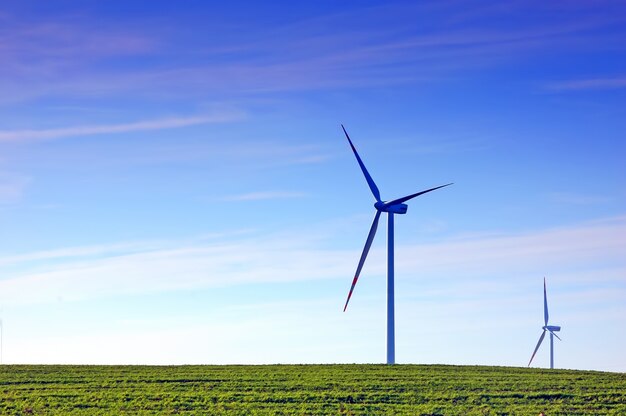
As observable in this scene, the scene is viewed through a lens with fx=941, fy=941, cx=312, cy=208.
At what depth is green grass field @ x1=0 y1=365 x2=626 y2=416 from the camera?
1849 inches

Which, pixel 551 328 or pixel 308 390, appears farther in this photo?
pixel 551 328

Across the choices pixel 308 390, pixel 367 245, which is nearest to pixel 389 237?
pixel 367 245

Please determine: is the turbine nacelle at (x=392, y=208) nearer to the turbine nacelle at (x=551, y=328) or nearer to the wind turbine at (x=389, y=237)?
the wind turbine at (x=389, y=237)

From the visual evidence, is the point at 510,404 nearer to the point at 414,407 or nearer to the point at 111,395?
the point at 414,407

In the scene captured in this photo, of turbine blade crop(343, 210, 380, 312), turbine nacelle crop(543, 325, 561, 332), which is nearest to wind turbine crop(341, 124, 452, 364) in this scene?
turbine blade crop(343, 210, 380, 312)

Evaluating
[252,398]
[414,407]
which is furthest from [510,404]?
[252,398]

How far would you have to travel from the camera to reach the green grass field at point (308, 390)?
154 ft

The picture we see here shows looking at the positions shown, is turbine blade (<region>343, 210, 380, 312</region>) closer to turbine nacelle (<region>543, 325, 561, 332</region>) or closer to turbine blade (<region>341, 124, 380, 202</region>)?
turbine blade (<region>341, 124, 380, 202</region>)

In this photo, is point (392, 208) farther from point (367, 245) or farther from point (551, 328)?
point (551, 328)

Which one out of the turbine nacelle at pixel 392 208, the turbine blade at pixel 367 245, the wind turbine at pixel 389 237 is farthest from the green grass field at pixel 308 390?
the turbine nacelle at pixel 392 208

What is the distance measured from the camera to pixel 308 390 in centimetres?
5244

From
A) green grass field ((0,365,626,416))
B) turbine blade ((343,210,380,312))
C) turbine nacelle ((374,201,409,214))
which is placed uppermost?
turbine nacelle ((374,201,409,214))

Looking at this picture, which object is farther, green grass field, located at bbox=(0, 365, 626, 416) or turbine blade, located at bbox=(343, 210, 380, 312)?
turbine blade, located at bbox=(343, 210, 380, 312)

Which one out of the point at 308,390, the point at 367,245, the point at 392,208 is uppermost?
the point at 392,208
